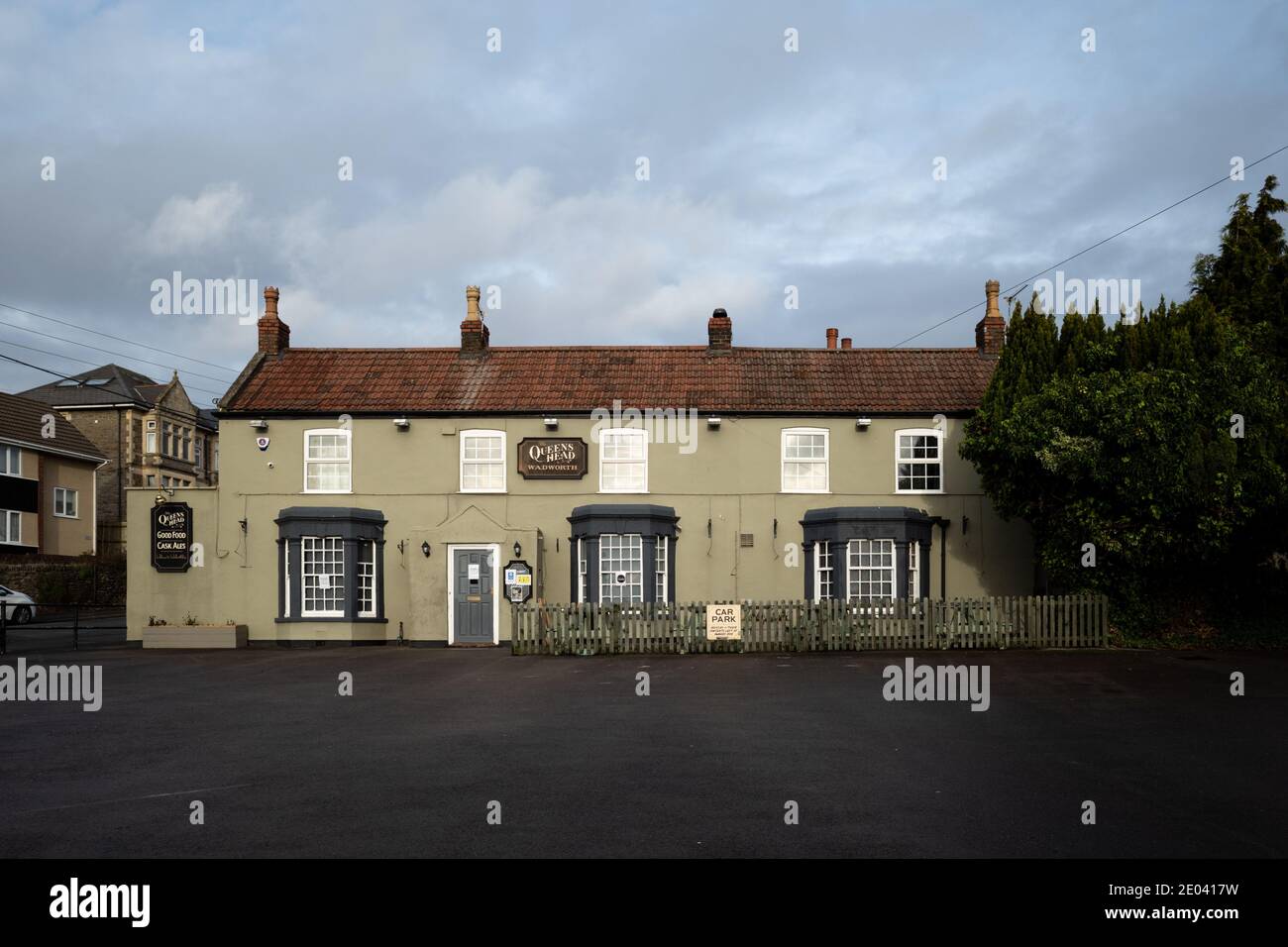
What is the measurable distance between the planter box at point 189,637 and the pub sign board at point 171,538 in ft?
5.93

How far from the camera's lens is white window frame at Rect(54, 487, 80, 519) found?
169 ft

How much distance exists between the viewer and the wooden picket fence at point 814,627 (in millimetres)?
23484

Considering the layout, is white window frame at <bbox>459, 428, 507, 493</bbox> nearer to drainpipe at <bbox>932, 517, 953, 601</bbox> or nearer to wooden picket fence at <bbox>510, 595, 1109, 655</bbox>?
wooden picket fence at <bbox>510, 595, 1109, 655</bbox>

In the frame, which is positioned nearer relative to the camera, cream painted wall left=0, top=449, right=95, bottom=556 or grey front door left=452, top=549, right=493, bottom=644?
grey front door left=452, top=549, right=493, bottom=644

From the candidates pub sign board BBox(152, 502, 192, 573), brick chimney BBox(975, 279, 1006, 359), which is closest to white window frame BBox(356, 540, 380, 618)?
pub sign board BBox(152, 502, 192, 573)

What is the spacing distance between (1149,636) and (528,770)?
59.1 ft

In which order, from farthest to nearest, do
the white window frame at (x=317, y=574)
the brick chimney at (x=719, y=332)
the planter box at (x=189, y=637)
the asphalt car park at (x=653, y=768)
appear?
the brick chimney at (x=719, y=332) < the white window frame at (x=317, y=574) < the planter box at (x=189, y=637) < the asphalt car park at (x=653, y=768)

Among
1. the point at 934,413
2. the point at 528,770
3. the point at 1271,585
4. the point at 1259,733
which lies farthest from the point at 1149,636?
the point at 528,770

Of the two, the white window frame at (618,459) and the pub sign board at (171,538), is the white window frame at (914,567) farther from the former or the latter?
the pub sign board at (171,538)

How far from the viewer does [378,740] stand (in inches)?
477

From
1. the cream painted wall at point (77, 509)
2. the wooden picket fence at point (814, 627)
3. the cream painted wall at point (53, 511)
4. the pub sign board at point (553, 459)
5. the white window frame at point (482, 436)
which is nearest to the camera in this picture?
the wooden picket fence at point (814, 627)

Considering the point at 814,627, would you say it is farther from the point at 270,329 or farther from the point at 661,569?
the point at 270,329

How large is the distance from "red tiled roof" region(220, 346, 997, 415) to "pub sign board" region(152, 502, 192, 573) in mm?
3009

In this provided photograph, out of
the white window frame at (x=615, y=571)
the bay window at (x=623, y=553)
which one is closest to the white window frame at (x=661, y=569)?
the bay window at (x=623, y=553)
